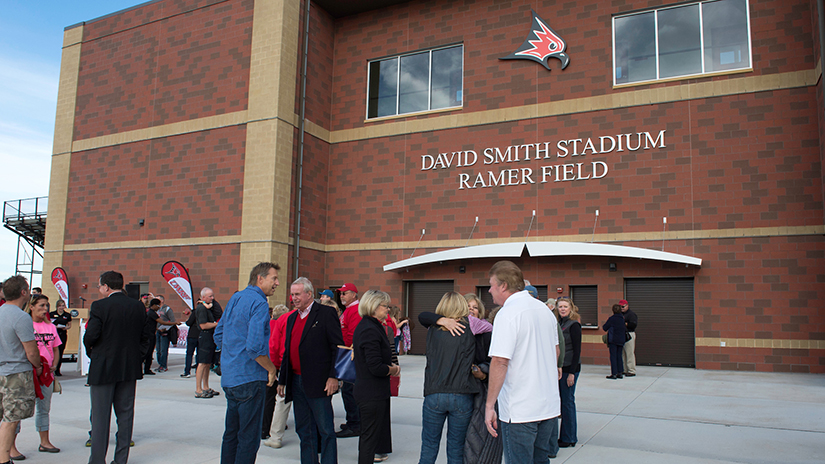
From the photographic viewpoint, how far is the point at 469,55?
17094mm

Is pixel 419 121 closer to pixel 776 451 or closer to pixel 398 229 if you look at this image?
pixel 398 229

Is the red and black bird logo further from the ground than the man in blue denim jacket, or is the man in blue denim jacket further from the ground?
the red and black bird logo

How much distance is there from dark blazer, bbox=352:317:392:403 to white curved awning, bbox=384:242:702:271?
984 centimetres

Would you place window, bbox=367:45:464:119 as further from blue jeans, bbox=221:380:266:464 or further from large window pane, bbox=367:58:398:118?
blue jeans, bbox=221:380:266:464

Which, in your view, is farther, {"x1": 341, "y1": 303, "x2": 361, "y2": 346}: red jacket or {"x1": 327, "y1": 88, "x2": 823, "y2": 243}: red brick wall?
{"x1": 327, "y1": 88, "x2": 823, "y2": 243}: red brick wall

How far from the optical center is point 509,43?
16.6 meters

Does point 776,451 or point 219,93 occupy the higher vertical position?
point 219,93

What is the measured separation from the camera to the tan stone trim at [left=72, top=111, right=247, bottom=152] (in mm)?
17938

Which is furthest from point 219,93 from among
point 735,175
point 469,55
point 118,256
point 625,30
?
point 735,175

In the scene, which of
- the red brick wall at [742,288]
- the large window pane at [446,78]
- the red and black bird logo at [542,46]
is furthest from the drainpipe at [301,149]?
the red brick wall at [742,288]

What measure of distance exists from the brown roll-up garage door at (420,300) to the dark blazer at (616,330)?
539 cm

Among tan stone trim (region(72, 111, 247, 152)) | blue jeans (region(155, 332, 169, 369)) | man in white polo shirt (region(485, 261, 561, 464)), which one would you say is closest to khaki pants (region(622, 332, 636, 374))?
man in white polo shirt (region(485, 261, 561, 464))

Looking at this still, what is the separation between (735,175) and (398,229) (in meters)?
8.94

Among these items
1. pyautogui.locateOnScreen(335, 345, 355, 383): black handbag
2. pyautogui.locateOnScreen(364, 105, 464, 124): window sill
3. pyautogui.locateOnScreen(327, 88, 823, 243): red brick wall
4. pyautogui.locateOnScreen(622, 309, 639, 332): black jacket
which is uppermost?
pyautogui.locateOnScreen(364, 105, 464, 124): window sill
